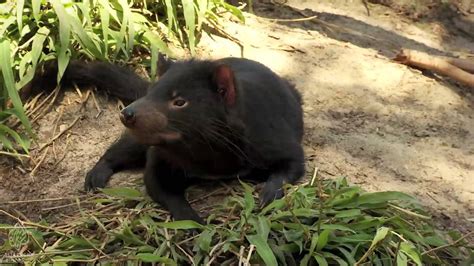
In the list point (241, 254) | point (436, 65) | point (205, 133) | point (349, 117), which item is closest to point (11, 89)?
point (205, 133)

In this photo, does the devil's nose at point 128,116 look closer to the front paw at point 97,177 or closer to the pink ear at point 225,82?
the pink ear at point 225,82

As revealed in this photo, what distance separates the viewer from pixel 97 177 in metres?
3.63

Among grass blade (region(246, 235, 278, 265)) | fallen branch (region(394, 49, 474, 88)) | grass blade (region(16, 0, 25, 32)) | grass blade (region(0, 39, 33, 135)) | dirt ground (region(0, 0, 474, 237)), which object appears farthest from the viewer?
fallen branch (region(394, 49, 474, 88))

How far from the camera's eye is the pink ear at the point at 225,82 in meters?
3.10

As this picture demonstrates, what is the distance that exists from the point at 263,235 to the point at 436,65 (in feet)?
8.51

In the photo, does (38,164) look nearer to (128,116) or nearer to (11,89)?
(11,89)

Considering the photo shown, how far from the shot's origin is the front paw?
11.8 feet

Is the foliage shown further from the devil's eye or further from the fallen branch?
the fallen branch

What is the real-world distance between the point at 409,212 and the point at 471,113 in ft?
5.79

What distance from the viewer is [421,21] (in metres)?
6.15

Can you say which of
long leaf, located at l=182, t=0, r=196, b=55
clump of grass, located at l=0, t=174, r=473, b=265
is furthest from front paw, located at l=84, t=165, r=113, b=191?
long leaf, located at l=182, t=0, r=196, b=55

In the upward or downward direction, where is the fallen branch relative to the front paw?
downward

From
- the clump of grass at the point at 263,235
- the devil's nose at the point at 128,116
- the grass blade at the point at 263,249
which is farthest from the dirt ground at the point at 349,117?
the grass blade at the point at 263,249

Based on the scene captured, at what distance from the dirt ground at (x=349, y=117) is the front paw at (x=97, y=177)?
0.22 ft
